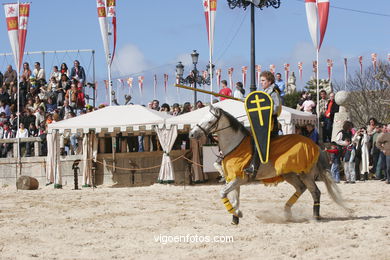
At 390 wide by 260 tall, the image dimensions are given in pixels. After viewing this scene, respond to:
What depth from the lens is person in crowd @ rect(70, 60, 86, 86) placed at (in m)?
27.3

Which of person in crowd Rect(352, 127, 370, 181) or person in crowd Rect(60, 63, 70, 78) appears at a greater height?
person in crowd Rect(60, 63, 70, 78)

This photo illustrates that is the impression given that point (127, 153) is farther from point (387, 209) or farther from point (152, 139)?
point (387, 209)

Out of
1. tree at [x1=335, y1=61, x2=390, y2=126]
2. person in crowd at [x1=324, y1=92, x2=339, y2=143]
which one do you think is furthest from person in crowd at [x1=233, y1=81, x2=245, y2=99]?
tree at [x1=335, y1=61, x2=390, y2=126]

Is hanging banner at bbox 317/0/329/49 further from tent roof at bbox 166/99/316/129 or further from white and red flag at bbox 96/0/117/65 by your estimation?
white and red flag at bbox 96/0/117/65

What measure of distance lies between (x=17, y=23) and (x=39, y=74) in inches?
178

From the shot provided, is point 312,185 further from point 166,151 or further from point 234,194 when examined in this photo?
point 166,151

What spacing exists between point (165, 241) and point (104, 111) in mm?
13216

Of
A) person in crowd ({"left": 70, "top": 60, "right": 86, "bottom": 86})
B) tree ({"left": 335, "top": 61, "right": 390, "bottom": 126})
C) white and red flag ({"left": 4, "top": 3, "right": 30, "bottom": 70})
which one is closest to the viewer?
white and red flag ({"left": 4, "top": 3, "right": 30, "bottom": 70})

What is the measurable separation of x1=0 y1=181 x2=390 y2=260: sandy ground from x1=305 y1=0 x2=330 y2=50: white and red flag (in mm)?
6858

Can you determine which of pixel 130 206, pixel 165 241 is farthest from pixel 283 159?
pixel 130 206

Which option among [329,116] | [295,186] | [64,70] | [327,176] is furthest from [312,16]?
[295,186]

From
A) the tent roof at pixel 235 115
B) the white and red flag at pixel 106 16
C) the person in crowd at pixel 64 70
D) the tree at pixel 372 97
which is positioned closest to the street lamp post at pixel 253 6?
the tent roof at pixel 235 115

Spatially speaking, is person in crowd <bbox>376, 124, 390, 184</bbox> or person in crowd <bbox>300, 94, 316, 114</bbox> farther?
person in crowd <bbox>300, 94, 316, 114</bbox>

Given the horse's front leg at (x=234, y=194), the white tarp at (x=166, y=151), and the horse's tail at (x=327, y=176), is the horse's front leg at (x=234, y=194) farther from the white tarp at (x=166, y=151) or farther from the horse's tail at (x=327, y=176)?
the white tarp at (x=166, y=151)
